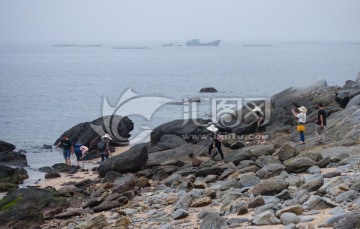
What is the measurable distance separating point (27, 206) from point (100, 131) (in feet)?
60.8

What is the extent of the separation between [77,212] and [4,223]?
229 cm

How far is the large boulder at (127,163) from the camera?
24109 mm

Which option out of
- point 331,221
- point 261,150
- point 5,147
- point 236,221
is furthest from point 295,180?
point 5,147

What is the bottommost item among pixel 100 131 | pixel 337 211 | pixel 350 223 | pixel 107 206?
pixel 100 131

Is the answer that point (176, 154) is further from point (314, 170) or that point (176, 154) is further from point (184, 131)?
point (314, 170)

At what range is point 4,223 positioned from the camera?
17344 mm

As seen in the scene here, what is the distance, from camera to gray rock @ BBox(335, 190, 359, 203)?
12984mm

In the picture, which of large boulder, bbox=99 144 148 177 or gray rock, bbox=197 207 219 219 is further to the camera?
large boulder, bbox=99 144 148 177

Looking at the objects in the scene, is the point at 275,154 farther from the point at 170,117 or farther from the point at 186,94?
the point at 186,94

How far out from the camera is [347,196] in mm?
13047

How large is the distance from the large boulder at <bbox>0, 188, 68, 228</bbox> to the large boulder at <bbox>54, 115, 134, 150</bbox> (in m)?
14.1

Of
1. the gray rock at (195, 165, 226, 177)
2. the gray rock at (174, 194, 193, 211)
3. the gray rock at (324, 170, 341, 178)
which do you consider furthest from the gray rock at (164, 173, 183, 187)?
the gray rock at (324, 170, 341, 178)

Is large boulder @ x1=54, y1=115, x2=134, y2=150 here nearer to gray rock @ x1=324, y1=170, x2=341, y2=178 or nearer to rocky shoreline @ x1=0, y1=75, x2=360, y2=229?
rocky shoreline @ x1=0, y1=75, x2=360, y2=229

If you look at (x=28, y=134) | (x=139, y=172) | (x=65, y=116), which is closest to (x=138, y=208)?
(x=139, y=172)
